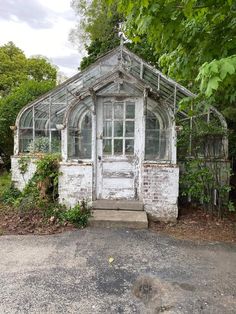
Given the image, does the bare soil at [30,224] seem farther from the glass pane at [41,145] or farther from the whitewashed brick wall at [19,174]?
the glass pane at [41,145]

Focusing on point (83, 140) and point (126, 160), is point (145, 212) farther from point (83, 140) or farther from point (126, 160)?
point (83, 140)

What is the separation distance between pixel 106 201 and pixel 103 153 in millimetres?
1070

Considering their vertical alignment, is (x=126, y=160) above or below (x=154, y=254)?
above

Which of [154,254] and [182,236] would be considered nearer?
[154,254]

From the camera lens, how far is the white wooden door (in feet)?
20.4

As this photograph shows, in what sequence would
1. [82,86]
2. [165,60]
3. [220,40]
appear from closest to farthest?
[220,40]
[165,60]
[82,86]

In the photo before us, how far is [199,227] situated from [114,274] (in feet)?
8.46

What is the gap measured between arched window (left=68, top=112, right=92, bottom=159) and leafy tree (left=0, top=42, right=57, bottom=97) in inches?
802

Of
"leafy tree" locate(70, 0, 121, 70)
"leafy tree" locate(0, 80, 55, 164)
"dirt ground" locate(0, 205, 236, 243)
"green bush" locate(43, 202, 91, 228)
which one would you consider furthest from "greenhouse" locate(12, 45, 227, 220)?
"leafy tree" locate(70, 0, 121, 70)

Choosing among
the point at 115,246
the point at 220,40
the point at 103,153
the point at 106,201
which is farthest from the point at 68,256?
the point at 220,40

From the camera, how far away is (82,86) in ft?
27.0

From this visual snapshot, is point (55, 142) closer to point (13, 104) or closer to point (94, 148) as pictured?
point (94, 148)

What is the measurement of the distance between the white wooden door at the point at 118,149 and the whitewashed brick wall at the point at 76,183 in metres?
0.24

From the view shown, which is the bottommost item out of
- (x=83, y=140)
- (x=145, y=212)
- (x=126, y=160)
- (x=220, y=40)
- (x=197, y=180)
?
(x=145, y=212)
